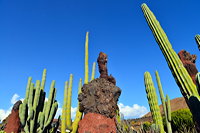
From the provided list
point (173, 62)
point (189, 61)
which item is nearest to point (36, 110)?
point (173, 62)

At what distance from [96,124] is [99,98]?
0.97 meters

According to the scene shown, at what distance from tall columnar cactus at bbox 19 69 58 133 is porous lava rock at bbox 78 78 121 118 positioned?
45.7 inches

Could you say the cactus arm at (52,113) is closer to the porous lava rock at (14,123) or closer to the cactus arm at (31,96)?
the cactus arm at (31,96)

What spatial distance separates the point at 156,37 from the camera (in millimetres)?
5582

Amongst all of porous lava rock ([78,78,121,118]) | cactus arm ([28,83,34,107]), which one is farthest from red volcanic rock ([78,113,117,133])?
cactus arm ([28,83,34,107])

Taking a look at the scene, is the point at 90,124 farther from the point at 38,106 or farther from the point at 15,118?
the point at 15,118

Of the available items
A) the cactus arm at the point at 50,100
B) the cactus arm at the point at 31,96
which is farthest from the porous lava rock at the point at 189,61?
the cactus arm at the point at 31,96

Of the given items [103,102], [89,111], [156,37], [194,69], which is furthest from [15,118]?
[194,69]

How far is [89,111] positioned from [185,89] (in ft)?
11.5

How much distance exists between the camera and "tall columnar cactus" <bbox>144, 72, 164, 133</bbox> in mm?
7199

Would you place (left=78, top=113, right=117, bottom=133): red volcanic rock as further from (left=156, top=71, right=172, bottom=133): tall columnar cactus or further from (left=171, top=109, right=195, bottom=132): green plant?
(left=171, top=109, right=195, bottom=132): green plant

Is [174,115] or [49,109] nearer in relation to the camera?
[49,109]

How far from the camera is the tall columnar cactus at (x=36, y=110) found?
21.5 ft

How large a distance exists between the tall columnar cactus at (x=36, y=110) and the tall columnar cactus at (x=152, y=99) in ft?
12.7
